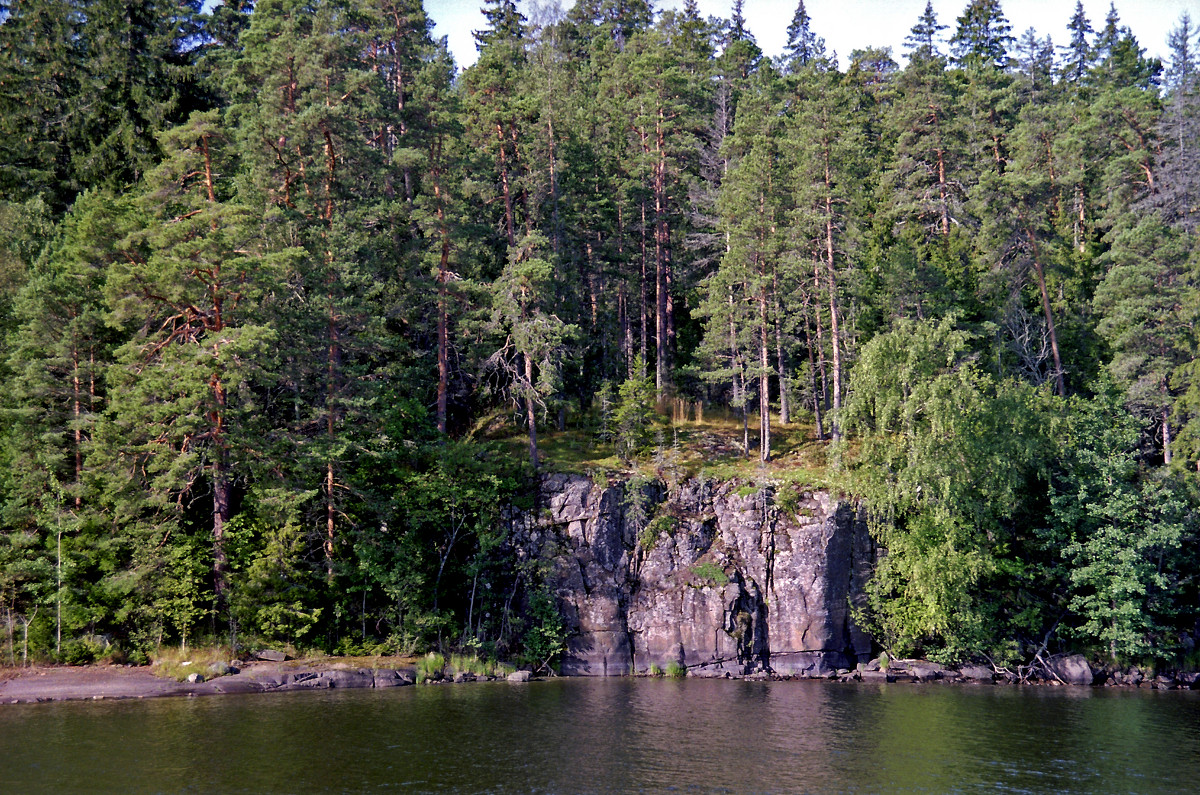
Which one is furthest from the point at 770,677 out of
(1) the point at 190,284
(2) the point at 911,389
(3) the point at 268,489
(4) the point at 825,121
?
(1) the point at 190,284

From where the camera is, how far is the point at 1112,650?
38.5m

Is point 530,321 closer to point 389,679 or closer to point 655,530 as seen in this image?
point 655,530

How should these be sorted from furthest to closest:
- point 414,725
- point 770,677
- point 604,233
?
point 604,233 < point 770,677 < point 414,725

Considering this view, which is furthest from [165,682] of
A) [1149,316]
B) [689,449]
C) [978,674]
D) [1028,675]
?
[1149,316]

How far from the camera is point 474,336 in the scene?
1767 inches

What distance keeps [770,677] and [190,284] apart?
102 feet

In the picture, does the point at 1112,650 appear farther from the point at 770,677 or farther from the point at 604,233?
the point at 604,233

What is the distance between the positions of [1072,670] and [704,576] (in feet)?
54.8

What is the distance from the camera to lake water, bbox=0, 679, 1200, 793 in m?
22.5

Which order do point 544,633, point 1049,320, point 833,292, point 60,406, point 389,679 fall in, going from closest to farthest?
1. point 389,679
2. point 60,406
3. point 544,633
4. point 833,292
5. point 1049,320

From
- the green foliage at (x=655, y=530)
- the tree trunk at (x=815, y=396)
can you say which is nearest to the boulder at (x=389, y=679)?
the green foliage at (x=655, y=530)

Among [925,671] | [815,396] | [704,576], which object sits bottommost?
[925,671]

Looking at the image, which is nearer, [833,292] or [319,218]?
[319,218]

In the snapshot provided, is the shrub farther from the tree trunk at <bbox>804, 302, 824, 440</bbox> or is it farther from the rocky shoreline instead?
the tree trunk at <bbox>804, 302, 824, 440</bbox>
